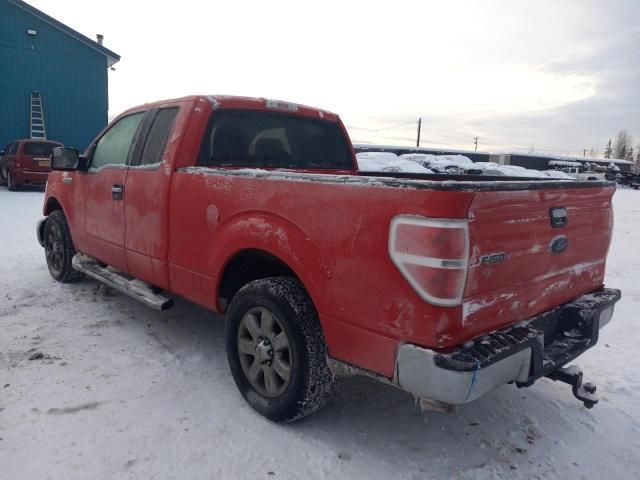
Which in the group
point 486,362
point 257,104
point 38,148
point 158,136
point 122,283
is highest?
point 257,104

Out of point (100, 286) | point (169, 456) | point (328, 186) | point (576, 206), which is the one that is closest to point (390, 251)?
point (328, 186)

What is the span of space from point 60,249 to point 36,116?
17.0 meters

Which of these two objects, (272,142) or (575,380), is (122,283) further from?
(575,380)

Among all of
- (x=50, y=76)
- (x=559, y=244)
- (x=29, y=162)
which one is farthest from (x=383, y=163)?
(x=559, y=244)

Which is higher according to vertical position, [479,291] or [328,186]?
[328,186]

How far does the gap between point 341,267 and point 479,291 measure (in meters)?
0.63

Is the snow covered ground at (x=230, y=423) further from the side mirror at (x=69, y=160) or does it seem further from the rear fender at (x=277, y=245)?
the side mirror at (x=69, y=160)

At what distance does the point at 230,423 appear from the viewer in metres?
2.87

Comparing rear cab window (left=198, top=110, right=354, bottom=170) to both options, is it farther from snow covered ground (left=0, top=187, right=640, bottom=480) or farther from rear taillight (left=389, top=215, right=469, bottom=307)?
rear taillight (left=389, top=215, right=469, bottom=307)

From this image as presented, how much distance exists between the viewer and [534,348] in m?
2.34

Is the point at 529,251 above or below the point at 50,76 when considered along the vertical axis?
below

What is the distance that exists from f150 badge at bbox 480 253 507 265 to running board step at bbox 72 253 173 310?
93.4 inches

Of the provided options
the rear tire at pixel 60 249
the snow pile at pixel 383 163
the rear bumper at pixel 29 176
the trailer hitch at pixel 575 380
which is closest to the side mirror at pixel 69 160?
the rear tire at pixel 60 249

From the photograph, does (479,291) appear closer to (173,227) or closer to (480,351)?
(480,351)
